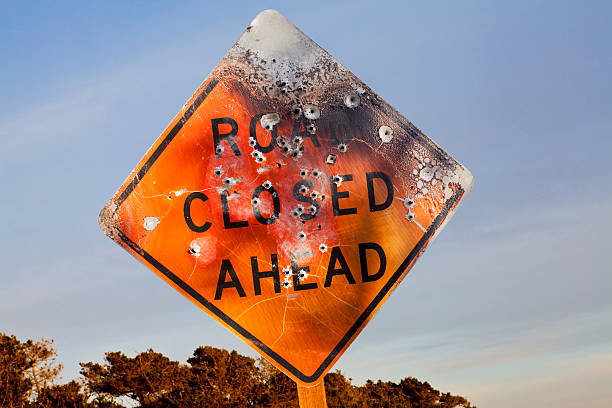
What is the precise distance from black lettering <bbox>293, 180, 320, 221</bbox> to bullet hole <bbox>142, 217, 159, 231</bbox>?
64cm

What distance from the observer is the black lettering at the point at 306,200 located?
280cm

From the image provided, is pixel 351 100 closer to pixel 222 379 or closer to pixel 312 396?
pixel 312 396

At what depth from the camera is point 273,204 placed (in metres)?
2.81

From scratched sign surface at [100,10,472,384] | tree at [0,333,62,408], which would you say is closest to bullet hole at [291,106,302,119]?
scratched sign surface at [100,10,472,384]

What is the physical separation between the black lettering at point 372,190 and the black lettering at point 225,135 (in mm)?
612

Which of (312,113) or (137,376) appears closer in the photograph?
(312,113)

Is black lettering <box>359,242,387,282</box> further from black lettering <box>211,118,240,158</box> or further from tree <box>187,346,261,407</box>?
tree <box>187,346,261,407</box>

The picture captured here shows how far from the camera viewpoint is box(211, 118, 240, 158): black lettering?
2861mm

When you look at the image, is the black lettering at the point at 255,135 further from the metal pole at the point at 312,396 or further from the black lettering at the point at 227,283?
the metal pole at the point at 312,396

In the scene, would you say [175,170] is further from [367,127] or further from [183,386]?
[183,386]

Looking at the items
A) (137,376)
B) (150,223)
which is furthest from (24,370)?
(150,223)

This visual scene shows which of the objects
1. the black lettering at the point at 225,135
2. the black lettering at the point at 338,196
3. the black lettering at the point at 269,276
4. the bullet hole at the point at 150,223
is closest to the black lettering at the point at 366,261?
the black lettering at the point at 338,196

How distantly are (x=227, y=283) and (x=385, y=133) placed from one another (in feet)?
3.20

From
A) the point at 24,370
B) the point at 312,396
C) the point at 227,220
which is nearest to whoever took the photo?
the point at 312,396
